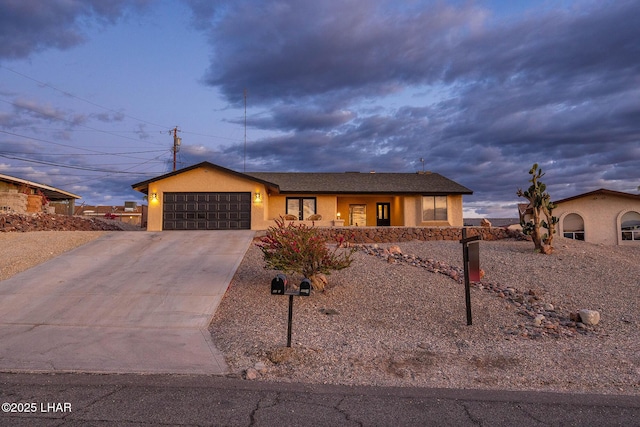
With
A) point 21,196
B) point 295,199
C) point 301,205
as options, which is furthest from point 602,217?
point 21,196

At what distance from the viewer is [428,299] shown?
10742mm

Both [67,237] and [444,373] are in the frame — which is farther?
[67,237]

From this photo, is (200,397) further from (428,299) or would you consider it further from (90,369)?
(428,299)

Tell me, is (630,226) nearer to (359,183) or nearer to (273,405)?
(359,183)

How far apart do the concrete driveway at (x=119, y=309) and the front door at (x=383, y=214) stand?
48.6 feet

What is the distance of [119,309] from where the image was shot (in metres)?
9.67

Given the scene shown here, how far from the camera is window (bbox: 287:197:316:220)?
26953 millimetres

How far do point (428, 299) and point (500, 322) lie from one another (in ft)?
6.21

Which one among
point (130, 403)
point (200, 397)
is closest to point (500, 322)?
point (200, 397)

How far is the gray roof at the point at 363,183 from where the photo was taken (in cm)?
2642

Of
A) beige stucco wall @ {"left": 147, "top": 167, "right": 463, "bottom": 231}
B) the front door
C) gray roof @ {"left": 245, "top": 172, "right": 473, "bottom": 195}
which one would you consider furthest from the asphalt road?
the front door

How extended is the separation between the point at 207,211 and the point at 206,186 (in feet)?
4.45

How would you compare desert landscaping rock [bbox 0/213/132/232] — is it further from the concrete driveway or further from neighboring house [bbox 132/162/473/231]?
the concrete driveway

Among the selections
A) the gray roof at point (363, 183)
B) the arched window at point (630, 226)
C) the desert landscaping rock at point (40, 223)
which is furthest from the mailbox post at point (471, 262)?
the arched window at point (630, 226)
